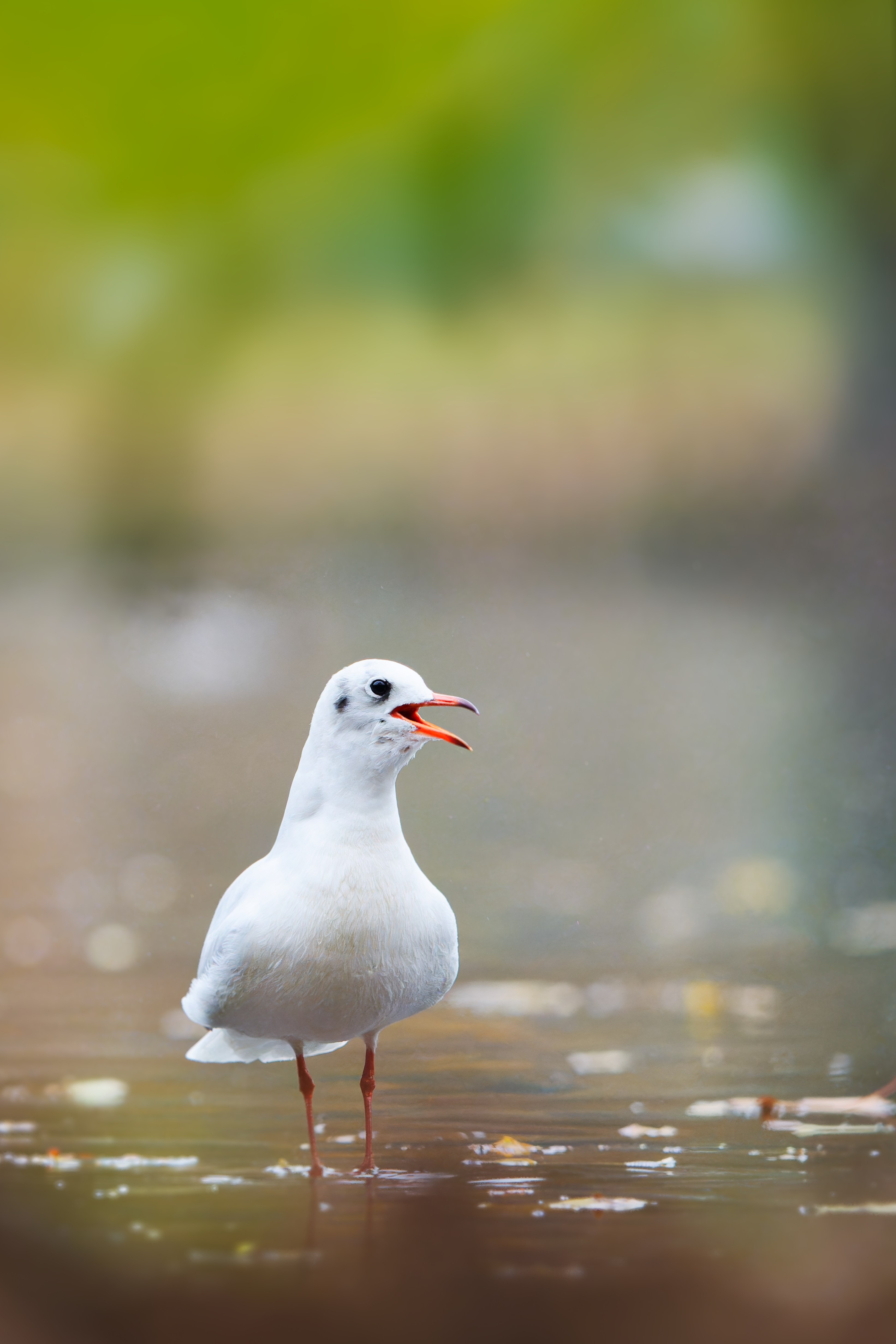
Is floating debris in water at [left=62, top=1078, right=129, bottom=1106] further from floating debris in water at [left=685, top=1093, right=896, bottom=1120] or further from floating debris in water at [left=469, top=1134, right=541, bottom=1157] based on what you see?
floating debris in water at [left=685, top=1093, right=896, bottom=1120]

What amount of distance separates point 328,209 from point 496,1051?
956 mm

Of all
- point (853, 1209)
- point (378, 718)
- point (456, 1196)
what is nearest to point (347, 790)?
point (378, 718)

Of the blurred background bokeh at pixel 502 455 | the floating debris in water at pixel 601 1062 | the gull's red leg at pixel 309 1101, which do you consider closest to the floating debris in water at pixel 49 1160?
the blurred background bokeh at pixel 502 455

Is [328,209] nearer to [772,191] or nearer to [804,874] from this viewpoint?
[772,191]

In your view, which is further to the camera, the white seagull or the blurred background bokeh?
the blurred background bokeh

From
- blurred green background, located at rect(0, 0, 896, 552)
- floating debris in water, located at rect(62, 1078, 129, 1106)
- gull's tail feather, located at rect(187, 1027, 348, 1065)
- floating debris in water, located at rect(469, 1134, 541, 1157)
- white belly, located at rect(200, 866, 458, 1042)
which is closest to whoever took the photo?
white belly, located at rect(200, 866, 458, 1042)

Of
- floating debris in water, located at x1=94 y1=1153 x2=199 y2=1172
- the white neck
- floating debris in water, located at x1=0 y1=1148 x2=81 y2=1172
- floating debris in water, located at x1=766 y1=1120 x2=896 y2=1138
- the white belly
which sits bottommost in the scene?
floating debris in water, located at x1=766 y1=1120 x2=896 y2=1138

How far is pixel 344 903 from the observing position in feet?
3.29

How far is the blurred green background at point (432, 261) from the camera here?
1423 millimetres

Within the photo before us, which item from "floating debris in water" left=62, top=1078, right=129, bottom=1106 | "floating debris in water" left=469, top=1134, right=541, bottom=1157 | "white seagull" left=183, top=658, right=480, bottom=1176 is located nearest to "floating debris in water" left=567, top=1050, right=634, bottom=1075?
"floating debris in water" left=469, top=1134, right=541, bottom=1157

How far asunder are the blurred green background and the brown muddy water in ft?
0.38

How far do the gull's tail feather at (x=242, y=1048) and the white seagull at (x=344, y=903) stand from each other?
4 centimetres

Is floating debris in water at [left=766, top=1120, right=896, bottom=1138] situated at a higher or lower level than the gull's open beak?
lower

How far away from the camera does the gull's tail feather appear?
110cm
